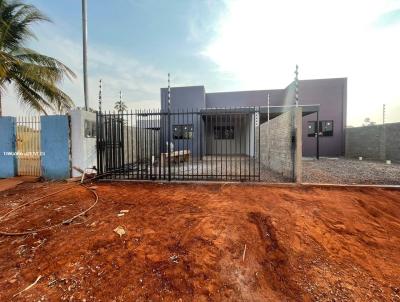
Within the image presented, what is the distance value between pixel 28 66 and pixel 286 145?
9.35 meters

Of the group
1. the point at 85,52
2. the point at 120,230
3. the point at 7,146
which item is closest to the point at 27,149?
the point at 7,146

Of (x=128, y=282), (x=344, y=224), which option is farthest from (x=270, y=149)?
(x=128, y=282)

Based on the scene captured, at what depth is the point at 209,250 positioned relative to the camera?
2.79m

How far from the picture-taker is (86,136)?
7.15m

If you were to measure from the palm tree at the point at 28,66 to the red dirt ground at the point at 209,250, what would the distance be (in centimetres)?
503

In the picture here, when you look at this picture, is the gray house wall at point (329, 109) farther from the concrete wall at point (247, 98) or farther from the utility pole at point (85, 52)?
the utility pole at point (85, 52)

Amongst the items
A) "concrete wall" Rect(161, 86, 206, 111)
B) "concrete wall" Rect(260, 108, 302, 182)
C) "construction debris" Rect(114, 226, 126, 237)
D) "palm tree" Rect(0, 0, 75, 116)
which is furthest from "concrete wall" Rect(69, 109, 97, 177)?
"concrete wall" Rect(161, 86, 206, 111)

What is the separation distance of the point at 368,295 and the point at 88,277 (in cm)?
293

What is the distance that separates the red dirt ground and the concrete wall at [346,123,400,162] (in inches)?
357

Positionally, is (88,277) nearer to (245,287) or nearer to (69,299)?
(69,299)

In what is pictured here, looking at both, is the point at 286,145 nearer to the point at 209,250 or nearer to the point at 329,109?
the point at 209,250

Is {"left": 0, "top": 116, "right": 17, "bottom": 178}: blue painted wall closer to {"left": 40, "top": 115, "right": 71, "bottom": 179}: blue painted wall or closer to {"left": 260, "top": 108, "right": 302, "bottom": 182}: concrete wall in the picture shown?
{"left": 40, "top": 115, "right": 71, "bottom": 179}: blue painted wall

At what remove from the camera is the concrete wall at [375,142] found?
11344 millimetres

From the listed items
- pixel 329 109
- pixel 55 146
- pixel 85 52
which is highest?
pixel 85 52
